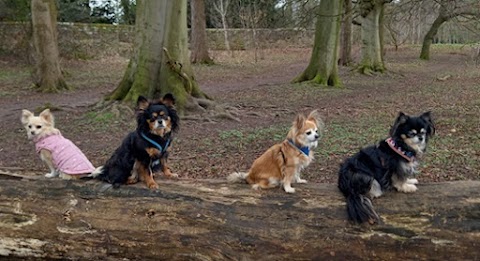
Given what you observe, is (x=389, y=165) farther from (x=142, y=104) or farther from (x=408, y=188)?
(x=142, y=104)

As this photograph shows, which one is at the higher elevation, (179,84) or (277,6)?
(277,6)

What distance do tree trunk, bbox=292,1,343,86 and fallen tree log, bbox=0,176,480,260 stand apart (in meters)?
15.9

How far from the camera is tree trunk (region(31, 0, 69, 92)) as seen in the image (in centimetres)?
1759

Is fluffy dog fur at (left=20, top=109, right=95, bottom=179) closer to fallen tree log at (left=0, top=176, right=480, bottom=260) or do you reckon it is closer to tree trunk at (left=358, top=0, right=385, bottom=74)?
fallen tree log at (left=0, top=176, right=480, bottom=260)

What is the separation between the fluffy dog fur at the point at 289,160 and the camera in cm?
493

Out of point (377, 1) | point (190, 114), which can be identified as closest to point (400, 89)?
point (377, 1)

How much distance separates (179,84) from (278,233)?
8920 mm

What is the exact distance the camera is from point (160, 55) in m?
12.9

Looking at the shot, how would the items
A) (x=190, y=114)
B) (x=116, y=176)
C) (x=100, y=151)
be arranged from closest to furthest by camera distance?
(x=116, y=176)
(x=100, y=151)
(x=190, y=114)

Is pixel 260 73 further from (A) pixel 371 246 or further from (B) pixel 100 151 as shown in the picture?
(A) pixel 371 246

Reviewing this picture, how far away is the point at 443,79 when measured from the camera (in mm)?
24484

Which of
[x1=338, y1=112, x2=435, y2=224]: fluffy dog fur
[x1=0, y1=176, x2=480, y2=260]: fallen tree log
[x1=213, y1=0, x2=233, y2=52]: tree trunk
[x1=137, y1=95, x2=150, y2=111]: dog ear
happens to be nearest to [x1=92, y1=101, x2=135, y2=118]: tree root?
[x1=137, y1=95, x2=150, y2=111]: dog ear

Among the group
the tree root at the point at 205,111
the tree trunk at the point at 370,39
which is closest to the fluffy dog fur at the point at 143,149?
the tree root at the point at 205,111

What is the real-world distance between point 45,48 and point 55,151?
1394 cm
